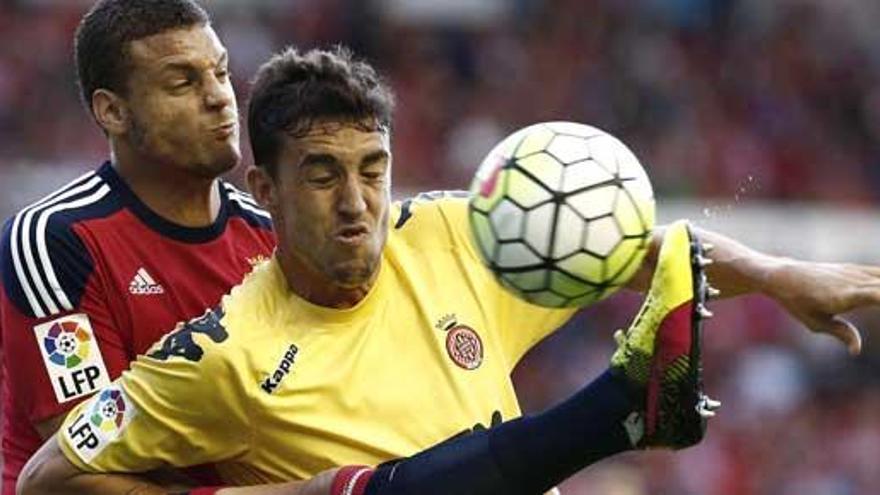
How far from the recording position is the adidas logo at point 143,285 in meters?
6.33

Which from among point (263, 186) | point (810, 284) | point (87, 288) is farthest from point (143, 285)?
point (810, 284)

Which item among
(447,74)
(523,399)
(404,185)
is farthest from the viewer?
(447,74)

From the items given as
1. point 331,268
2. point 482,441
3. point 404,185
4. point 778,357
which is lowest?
point 778,357

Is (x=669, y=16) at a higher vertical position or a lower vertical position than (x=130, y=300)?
lower

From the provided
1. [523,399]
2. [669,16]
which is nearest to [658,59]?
[669,16]

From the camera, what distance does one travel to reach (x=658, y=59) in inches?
718

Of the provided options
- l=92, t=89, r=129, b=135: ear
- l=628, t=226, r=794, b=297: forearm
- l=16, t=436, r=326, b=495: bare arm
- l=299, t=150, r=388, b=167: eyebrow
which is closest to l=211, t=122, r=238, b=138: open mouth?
l=92, t=89, r=129, b=135: ear

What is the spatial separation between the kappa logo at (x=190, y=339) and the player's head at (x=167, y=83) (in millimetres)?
760

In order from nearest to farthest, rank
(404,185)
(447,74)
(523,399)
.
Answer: (523,399) → (404,185) → (447,74)

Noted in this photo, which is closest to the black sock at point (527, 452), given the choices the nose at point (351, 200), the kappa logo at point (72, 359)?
the nose at point (351, 200)

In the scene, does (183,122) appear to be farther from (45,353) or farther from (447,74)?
(447,74)

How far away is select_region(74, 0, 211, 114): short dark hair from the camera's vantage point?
253 inches

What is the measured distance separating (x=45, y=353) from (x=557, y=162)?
1677 millimetres

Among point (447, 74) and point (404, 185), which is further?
point (447, 74)
